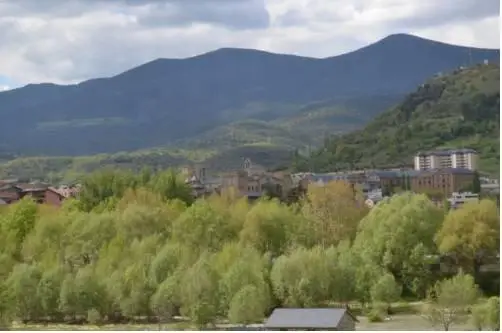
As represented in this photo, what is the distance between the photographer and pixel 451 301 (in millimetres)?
7594

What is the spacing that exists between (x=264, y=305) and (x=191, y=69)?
5636 centimetres

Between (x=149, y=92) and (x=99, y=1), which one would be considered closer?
(x=99, y=1)

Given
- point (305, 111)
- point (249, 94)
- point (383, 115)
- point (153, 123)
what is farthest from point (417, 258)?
point (249, 94)

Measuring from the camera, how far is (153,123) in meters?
51.6

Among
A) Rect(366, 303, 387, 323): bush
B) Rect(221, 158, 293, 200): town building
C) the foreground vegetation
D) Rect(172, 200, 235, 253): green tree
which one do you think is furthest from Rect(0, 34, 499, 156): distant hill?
Rect(366, 303, 387, 323): bush

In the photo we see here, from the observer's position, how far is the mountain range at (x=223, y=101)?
1666 inches

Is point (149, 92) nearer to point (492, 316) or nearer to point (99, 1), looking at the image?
point (99, 1)

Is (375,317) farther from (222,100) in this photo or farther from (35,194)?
(222,100)

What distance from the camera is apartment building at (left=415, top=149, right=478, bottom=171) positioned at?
17.2m

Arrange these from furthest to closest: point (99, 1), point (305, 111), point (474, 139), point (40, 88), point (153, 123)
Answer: point (40, 88) < point (153, 123) < point (305, 111) < point (474, 139) < point (99, 1)

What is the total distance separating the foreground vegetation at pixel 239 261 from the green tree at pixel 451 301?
1cm

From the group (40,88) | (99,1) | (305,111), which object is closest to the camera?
(99,1)

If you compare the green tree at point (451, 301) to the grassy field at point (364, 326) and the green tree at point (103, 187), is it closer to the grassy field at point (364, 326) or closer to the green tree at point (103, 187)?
the grassy field at point (364, 326)

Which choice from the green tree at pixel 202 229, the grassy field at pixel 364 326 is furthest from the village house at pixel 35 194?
the grassy field at pixel 364 326
